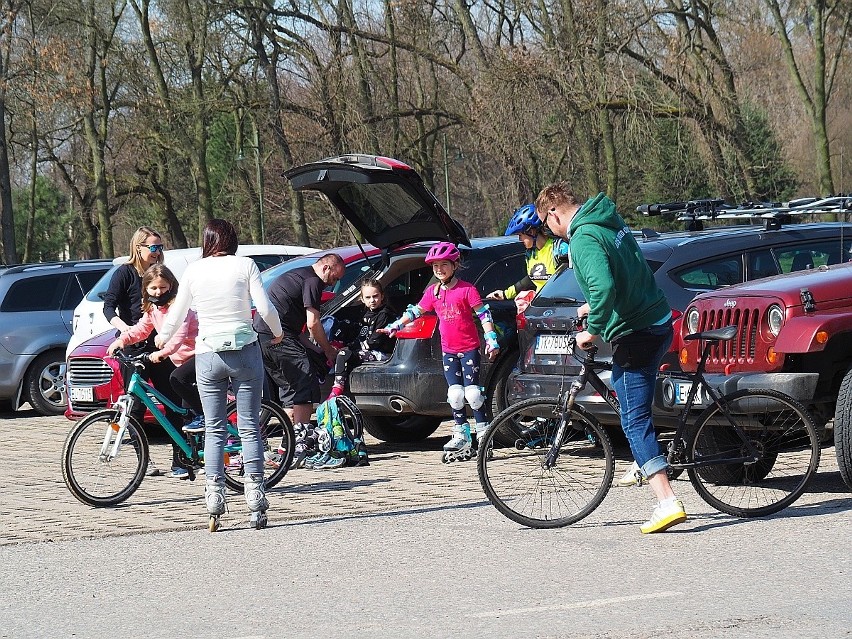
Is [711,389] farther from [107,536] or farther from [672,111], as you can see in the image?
[672,111]

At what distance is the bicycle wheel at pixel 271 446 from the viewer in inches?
359

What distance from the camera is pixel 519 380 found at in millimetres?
9688

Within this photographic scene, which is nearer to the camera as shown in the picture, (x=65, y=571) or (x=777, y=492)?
(x=65, y=571)

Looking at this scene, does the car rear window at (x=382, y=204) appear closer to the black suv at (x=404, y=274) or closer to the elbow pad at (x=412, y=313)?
the black suv at (x=404, y=274)

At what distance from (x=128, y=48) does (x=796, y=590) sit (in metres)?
35.0

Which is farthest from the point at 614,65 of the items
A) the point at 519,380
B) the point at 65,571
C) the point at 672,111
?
the point at 65,571

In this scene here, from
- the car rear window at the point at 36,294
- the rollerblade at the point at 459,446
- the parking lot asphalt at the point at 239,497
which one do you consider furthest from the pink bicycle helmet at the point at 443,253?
the car rear window at the point at 36,294

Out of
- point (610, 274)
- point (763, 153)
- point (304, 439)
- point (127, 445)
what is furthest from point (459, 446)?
point (763, 153)

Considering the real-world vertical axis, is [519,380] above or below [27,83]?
below

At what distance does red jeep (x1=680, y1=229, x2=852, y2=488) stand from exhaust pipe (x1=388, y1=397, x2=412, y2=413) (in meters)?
3.09

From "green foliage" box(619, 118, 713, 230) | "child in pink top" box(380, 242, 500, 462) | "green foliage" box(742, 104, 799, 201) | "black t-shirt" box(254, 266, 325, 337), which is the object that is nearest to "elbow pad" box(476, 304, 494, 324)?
"child in pink top" box(380, 242, 500, 462)

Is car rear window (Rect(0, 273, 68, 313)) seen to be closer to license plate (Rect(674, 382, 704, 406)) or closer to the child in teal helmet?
the child in teal helmet

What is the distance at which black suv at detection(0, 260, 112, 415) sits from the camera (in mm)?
16375

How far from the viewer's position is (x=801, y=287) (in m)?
8.17
